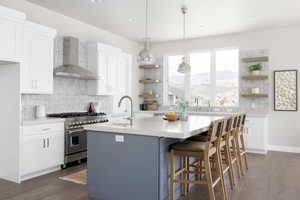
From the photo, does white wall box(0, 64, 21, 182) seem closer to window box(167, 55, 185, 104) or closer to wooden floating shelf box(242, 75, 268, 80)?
window box(167, 55, 185, 104)

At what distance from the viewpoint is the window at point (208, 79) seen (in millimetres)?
6782

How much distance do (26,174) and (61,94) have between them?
1849 millimetres

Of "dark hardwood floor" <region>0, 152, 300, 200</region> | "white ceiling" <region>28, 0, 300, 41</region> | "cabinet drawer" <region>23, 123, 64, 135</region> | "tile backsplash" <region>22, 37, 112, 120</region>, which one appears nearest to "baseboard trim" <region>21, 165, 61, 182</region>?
"dark hardwood floor" <region>0, 152, 300, 200</region>

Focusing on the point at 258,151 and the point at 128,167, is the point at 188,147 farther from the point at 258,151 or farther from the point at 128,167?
the point at 258,151

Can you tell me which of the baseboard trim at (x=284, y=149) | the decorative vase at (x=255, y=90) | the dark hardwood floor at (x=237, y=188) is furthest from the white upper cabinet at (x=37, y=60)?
the baseboard trim at (x=284, y=149)

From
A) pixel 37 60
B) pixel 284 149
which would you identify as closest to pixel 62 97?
pixel 37 60

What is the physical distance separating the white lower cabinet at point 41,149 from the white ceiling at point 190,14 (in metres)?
2.30

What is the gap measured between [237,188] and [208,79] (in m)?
4.12

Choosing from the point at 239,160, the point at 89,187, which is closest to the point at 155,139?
the point at 89,187

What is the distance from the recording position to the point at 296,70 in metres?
5.91

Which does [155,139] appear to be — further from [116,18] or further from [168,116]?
[116,18]

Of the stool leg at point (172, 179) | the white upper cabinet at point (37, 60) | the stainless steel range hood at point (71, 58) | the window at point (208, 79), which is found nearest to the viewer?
the stool leg at point (172, 179)

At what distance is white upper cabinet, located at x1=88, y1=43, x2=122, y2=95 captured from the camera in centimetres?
570

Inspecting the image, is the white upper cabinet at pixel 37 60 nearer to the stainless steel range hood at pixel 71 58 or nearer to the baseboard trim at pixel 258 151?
the stainless steel range hood at pixel 71 58
